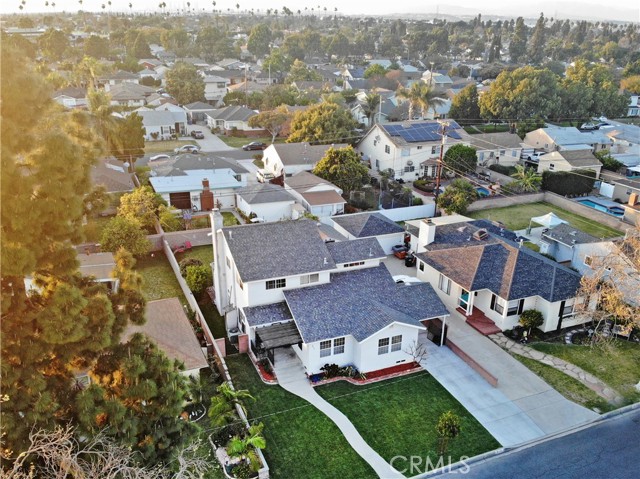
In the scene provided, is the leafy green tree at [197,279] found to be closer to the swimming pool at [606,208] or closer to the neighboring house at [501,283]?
the neighboring house at [501,283]

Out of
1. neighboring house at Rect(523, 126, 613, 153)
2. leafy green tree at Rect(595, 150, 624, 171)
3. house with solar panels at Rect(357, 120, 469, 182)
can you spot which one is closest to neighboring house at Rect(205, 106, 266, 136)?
house with solar panels at Rect(357, 120, 469, 182)

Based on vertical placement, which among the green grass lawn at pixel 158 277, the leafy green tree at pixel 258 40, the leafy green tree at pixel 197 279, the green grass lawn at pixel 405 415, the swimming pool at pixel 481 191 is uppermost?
the leafy green tree at pixel 258 40

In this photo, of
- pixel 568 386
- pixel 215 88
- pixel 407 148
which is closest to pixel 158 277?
pixel 568 386

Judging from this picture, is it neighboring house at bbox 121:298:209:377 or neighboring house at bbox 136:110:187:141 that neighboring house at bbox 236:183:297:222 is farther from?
neighboring house at bbox 136:110:187:141

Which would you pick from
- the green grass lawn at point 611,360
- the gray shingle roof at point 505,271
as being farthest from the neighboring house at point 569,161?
the green grass lawn at point 611,360

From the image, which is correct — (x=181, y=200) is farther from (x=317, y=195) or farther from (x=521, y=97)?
(x=521, y=97)
